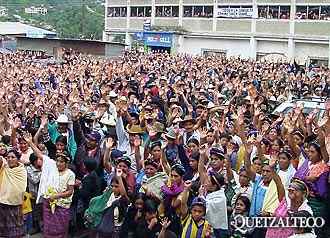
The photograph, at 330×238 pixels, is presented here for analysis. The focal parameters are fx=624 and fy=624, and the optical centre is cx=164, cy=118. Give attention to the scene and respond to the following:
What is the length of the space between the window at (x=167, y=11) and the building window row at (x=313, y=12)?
1178 centimetres

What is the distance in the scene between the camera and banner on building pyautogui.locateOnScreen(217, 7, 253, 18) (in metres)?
44.8

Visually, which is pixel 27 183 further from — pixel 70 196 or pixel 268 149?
pixel 268 149

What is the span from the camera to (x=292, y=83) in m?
17.6

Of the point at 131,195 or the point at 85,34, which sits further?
the point at 85,34

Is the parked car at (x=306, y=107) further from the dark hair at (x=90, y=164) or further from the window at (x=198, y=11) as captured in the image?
the window at (x=198, y=11)

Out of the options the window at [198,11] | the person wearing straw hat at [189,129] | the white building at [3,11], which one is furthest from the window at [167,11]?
the white building at [3,11]

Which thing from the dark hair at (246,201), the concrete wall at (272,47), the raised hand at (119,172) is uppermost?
the concrete wall at (272,47)

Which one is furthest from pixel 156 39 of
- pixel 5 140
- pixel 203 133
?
pixel 203 133

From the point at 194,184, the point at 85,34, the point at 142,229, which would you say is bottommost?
the point at 142,229

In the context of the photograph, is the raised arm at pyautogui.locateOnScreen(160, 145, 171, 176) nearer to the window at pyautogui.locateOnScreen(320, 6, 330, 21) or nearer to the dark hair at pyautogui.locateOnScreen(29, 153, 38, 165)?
the dark hair at pyautogui.locateOnScreen(29, 153, 38, 165)

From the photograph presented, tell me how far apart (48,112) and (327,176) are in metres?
4.94

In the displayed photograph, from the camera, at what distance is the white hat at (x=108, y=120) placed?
8.35 m

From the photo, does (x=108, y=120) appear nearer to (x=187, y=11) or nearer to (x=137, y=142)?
(x=137, y=142)

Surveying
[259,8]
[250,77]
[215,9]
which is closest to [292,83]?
[250,77]
